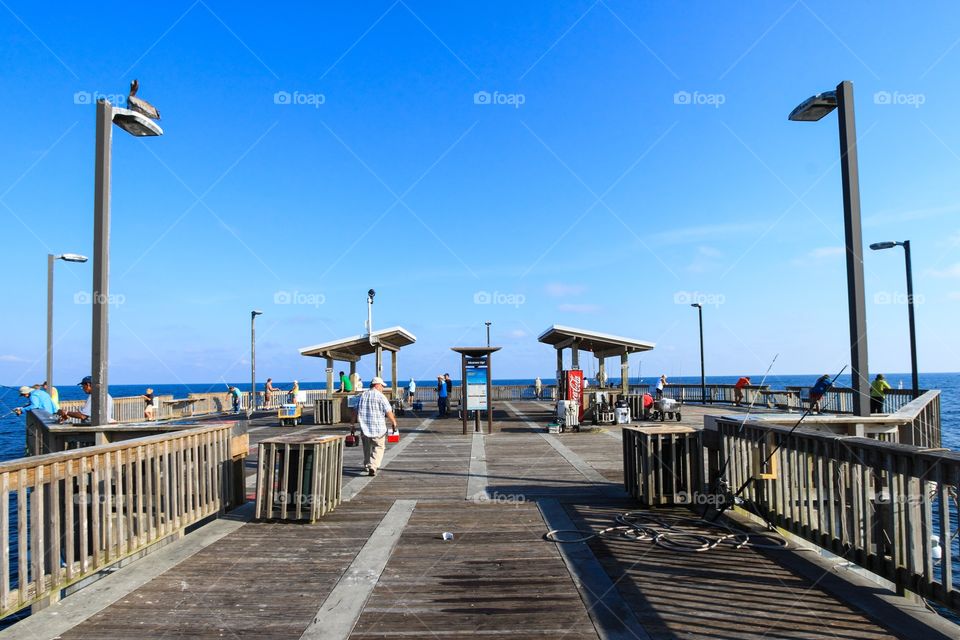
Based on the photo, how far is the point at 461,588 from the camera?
192 inches

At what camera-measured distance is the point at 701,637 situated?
3889 mm

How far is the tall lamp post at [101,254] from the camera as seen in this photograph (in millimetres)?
7348

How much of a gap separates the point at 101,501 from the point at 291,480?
7.33 feet

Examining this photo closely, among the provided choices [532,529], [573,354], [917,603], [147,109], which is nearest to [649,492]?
[532,529]

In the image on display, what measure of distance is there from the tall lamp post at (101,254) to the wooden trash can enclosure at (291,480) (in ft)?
6.87

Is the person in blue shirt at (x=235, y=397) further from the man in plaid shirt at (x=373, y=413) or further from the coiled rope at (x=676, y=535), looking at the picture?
the coiled rope at (x=676, y=535)

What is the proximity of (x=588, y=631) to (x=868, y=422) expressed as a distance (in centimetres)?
464

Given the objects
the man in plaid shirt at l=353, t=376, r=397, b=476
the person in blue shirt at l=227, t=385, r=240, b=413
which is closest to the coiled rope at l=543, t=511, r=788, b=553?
the man in plaid shirt at l=353, t=376, r=397, b=476

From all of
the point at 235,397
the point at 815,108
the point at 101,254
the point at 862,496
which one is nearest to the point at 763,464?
the point at 862,496

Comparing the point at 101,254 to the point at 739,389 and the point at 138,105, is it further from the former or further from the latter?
the point at 739,389

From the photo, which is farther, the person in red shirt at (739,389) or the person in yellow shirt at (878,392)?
the person in red shirt at (739,389)

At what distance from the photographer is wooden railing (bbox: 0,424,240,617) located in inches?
167

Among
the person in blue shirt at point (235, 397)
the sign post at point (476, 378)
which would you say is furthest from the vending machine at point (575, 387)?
the person in blue shirt at point (235, 397)

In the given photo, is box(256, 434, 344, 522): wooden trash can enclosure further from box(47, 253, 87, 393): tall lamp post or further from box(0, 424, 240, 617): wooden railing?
box(47, 253, 87, 393): tall lamp post
